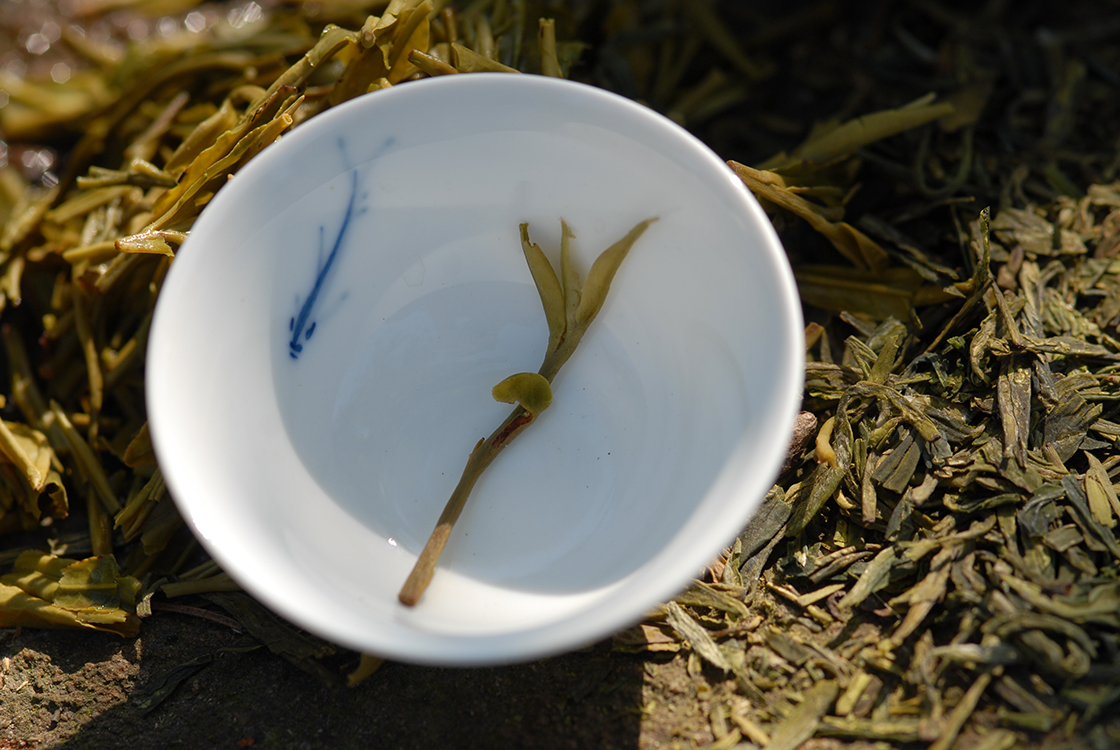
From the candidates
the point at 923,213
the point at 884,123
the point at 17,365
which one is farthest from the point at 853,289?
the point at 17,365

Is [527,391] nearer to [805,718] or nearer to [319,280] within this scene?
[319,280]

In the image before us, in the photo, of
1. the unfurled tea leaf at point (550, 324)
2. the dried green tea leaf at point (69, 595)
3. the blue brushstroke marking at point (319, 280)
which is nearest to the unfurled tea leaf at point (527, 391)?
the unfurled tea leaf at point (550, 324)

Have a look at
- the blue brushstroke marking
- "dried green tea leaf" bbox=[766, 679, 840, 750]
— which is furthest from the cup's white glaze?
"dried green tea leaf" bbox=[766, 679, 840, 750]

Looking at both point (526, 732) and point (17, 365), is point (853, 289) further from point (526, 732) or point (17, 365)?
point (17, 365)

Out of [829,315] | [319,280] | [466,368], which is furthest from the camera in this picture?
[829,315]

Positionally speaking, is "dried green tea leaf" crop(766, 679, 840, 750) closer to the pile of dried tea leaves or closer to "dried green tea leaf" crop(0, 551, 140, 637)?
the pile of dried tea leaves

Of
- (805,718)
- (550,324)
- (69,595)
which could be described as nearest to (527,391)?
(550,324)

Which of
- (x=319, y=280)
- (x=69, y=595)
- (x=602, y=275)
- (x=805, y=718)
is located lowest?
(x=805, y=718)
